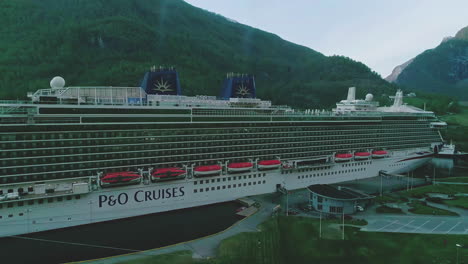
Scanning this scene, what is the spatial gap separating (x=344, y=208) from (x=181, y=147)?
20.1 m

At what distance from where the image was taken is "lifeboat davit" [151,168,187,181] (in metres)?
32.4

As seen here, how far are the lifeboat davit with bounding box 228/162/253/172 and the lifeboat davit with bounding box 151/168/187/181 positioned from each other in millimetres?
6079

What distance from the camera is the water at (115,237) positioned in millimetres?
25516

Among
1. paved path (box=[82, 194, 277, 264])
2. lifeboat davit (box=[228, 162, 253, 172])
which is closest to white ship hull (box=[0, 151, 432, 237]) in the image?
lifeboat davit (box=[228, 162, 253, 172])

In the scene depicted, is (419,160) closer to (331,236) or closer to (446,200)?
(446,200)

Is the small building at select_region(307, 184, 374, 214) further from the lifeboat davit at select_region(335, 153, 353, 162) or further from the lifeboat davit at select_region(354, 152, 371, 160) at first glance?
the lifeboat davit at select_region(354, 152, 371, 160)

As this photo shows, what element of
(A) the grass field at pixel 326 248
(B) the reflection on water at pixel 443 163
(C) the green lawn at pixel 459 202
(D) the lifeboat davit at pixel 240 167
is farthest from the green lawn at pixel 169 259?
(B) the reflection on water at pixel 443 163

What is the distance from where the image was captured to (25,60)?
97.4 metres

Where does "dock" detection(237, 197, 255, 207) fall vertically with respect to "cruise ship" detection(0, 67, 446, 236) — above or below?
below

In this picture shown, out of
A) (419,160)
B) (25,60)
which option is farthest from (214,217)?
(25,60)

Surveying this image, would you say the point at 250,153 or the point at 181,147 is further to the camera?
the point at 250,153

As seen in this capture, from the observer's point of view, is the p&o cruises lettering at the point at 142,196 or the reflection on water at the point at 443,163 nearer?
the p&o cruises lettering at the point at 142,196

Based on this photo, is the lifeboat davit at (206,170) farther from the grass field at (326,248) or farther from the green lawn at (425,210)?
the green lawn at (425,210)

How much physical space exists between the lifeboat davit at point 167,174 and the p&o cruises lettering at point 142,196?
1.48m
